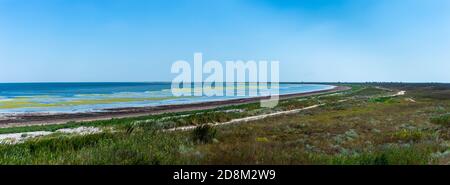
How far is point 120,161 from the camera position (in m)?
7.76

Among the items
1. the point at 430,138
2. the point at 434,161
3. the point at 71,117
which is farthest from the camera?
the point at 71,117

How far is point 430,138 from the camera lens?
1633 cm

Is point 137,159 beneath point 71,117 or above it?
above
